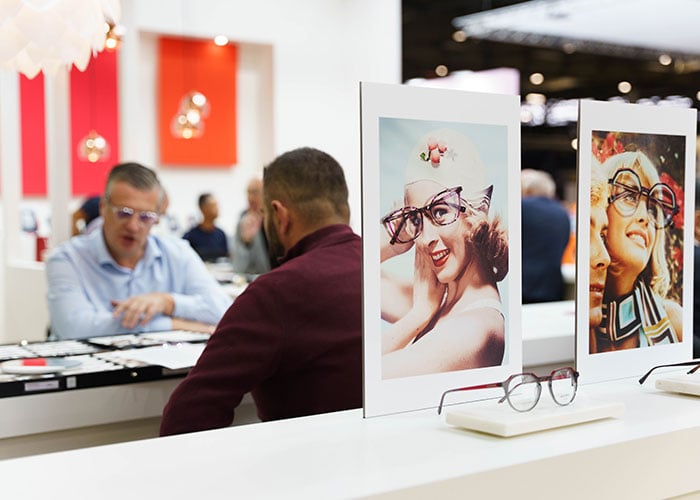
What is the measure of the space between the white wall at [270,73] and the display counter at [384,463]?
8.22m

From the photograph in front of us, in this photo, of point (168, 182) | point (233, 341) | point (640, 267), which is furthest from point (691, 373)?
point (168, 182)

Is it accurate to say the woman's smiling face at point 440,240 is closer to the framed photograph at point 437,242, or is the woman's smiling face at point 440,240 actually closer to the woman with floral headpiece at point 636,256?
the framed photograph at point 437,242

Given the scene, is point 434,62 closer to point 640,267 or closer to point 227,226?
point 227,226

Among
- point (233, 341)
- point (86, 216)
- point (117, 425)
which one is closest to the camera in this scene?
point (233, 341)

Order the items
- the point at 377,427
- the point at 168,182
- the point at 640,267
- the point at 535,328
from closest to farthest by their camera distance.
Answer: the point at 377,427 → the point at 640,267 → the point at 535,328 → the point at 168,182

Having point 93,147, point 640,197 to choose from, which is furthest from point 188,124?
point 640,197

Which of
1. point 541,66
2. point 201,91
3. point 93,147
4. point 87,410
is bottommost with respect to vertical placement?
point 87,410

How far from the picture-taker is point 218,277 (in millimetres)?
7145

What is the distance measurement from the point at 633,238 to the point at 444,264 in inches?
19.7

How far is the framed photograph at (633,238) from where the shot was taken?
1.90 m

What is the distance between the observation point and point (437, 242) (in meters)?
1.72

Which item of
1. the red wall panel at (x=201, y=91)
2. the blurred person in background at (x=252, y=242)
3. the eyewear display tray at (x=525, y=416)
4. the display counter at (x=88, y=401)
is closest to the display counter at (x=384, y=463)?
the eyewear display tray at (x=525, y=416)

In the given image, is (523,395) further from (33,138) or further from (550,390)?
(33,138)

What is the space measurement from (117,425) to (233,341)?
24.7 inches
